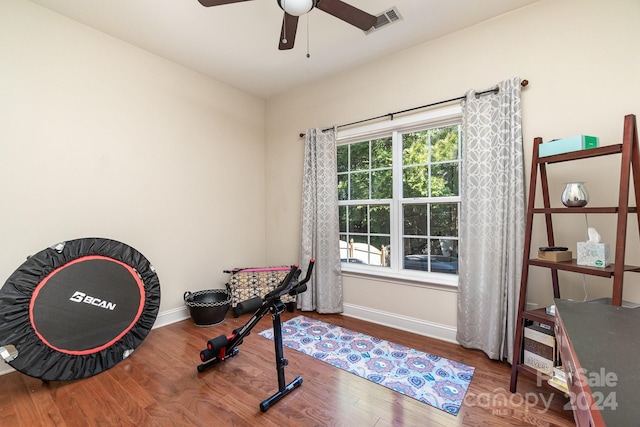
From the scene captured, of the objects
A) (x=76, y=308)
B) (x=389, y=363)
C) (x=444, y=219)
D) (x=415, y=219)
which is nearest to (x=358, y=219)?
(x=415, y=219)

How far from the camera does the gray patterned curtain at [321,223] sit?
11.2 ft

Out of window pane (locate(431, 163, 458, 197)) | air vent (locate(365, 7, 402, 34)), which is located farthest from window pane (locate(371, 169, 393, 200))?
air vent (locate(365, 7, 402, 34))

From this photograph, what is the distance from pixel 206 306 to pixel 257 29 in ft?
9.20

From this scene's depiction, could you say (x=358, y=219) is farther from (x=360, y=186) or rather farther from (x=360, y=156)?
(x=360, y=156)

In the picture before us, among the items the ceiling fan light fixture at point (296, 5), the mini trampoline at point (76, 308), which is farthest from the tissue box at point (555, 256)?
the mini trampoline at point (76, 308)

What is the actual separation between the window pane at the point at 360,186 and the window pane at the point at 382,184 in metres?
0.08

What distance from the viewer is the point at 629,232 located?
1.94m

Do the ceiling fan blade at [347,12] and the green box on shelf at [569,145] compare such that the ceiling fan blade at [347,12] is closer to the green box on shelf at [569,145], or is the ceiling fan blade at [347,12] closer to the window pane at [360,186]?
the green box on shelf at [569,145]

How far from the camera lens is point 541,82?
2252 millimetres

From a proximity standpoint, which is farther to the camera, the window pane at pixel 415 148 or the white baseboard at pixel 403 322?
the window pane at pixel 415 148

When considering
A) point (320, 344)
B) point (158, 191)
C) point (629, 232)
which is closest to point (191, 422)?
point (320, 344)

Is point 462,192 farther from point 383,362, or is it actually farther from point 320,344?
point 320,344

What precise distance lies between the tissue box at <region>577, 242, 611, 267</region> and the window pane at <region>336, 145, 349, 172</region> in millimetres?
2335

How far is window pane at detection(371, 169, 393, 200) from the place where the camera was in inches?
125
